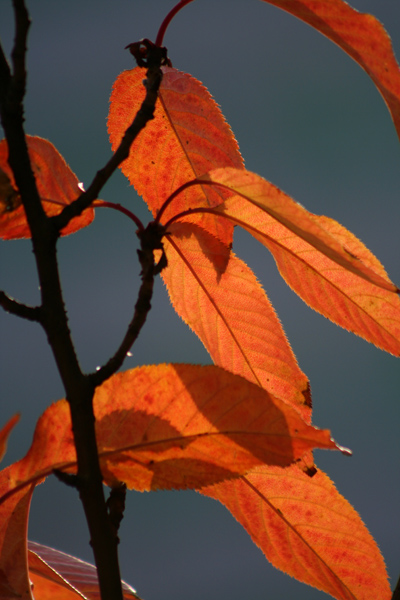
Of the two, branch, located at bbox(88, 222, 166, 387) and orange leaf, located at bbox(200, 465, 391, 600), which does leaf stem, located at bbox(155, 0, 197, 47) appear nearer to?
branch, located at bbox(88, 222, 166, 387)

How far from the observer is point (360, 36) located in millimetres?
390

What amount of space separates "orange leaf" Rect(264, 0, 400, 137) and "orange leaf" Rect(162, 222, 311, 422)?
0.16 metres

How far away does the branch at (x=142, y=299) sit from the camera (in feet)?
1.06

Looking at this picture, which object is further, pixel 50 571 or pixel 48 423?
pixel 50 571

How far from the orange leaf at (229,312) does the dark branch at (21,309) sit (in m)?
0.16

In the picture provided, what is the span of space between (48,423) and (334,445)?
18 cm

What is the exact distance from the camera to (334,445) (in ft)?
1.09

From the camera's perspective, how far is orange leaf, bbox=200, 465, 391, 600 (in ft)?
1.48

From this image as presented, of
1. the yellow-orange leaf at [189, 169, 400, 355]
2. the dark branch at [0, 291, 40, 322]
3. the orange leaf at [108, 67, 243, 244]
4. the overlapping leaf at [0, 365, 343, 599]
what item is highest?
the orange leaf at [108, 67, 243, 244]

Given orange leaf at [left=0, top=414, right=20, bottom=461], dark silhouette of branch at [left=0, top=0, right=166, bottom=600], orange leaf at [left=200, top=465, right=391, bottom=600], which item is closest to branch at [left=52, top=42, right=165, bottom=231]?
dark silhouette of branch at [left=0, top=0, right=166, bottom=600]

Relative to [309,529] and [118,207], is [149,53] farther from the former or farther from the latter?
[309,529]

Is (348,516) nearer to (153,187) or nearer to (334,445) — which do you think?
(334,445)

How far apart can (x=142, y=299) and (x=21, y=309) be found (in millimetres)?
69

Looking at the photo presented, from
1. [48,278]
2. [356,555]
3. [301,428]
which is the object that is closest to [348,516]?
[356,555]
